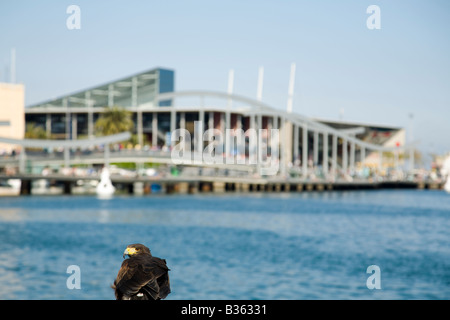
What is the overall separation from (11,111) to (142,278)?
109466 mm

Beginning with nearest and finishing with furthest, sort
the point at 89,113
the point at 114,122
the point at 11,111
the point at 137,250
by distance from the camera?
the point at 137,250
the point at 11,111
the point at 114,122
the point at 89,113

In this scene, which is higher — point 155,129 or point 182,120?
point 182,120

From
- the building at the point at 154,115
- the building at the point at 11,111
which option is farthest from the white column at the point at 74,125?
the building at the point at 11,111

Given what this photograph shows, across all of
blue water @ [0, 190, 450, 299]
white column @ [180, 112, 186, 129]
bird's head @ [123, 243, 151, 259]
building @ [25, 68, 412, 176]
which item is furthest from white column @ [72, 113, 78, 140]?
bird's head @ [123, 243, 151, 259]

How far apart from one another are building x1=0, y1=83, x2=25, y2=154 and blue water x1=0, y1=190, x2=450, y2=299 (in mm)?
41339

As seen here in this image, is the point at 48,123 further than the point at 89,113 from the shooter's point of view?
Yes

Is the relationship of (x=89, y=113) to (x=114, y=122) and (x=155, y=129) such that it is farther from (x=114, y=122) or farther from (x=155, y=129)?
(x=114, y=122)

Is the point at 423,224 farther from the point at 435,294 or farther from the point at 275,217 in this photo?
the point at 435,294

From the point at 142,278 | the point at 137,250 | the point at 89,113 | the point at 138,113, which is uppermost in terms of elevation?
the point at 138,113

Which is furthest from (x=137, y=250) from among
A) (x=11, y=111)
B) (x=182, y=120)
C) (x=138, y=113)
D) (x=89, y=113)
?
(x=89, y=113)

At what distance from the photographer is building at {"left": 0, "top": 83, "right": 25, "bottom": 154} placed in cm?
Answer: 10688

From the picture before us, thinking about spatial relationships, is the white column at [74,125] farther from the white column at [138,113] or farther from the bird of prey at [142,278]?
the bird of prey at [142,278]

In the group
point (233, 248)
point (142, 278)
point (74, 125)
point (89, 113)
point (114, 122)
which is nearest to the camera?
point (142, 278)

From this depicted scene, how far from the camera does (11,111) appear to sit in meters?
108
